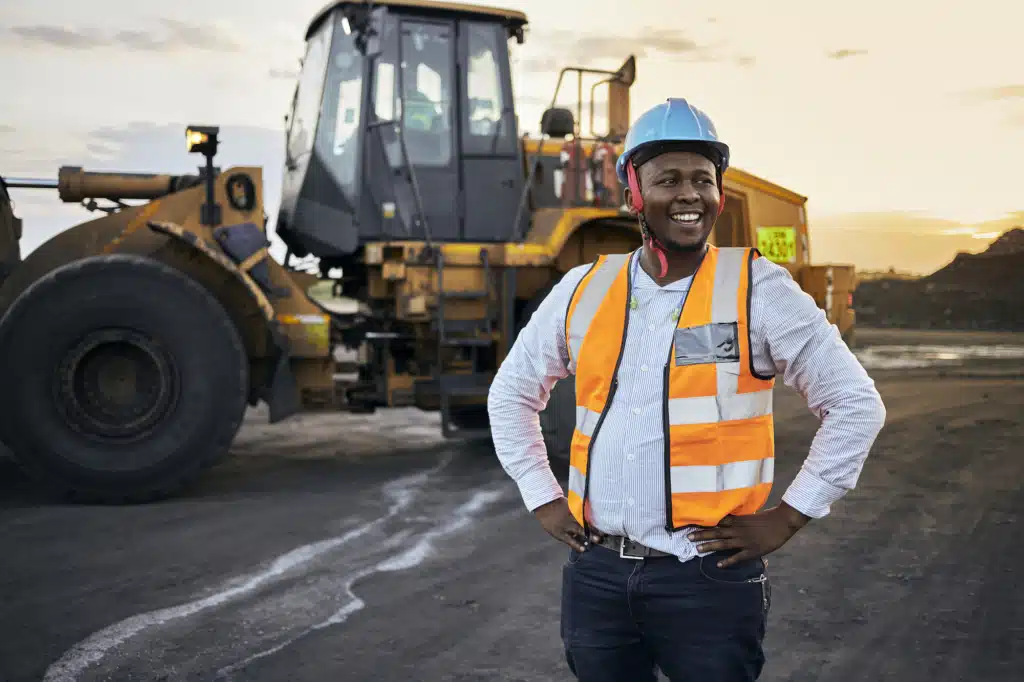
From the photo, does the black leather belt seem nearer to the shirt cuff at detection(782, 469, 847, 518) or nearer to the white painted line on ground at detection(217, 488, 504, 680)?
the shirt cuff at detection(782, 469, 847, 518)

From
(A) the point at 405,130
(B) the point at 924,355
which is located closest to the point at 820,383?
(A) the point at 405,130

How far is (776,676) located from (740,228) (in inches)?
269

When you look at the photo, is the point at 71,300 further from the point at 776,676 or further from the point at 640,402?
the point at 640,402

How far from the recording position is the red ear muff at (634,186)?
2.41m

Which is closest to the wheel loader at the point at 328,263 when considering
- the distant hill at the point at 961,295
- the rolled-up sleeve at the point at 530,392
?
Result: the rolled-up sleeve at the point at 530,392

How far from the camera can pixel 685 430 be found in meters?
2.25

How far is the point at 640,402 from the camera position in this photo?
7.56 feet

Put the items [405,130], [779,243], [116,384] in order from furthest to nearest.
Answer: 1. [779,243]
2. [405,130]
3. [116,384]

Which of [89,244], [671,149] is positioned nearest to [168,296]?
[89,244]

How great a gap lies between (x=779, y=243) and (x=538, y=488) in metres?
9.14

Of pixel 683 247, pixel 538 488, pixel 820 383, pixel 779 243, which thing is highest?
pixel 779 243

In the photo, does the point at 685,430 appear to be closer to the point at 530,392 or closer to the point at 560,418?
the point at 530,392

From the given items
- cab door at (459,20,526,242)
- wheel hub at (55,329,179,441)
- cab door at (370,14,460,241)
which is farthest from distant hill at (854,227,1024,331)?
wheel hub at (55,329,179,441)

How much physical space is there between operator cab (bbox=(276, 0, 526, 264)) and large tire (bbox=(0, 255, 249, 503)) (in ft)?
6.16
